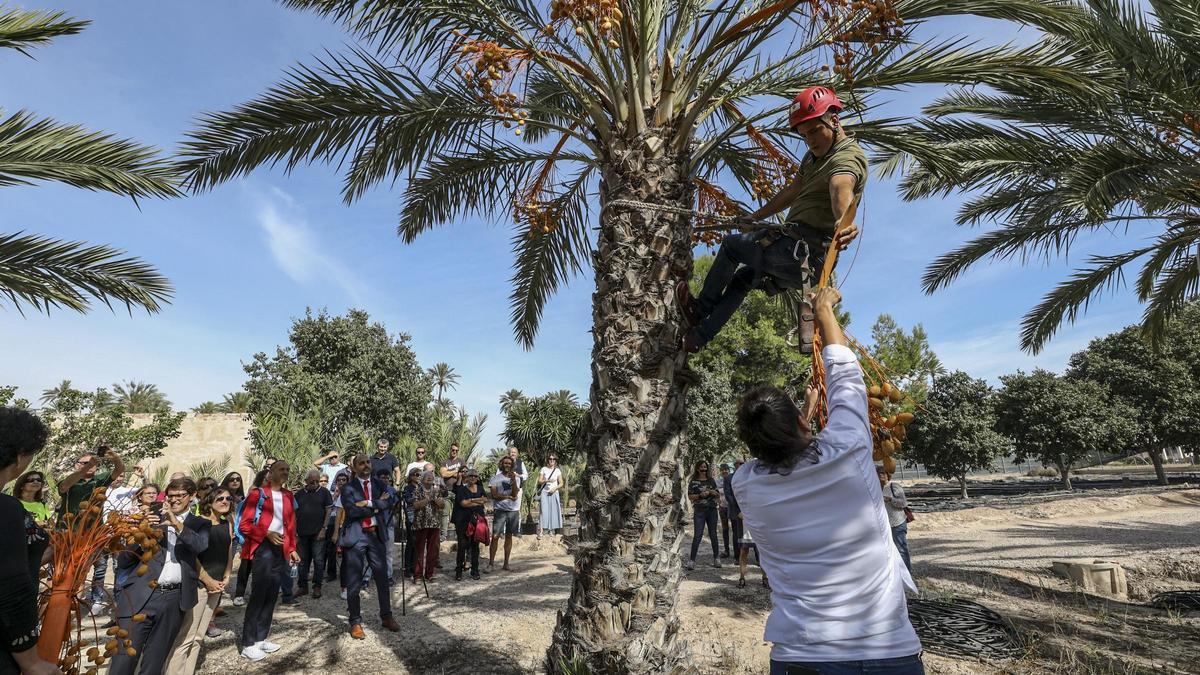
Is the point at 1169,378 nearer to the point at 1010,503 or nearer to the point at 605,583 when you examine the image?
the point at 1010,503

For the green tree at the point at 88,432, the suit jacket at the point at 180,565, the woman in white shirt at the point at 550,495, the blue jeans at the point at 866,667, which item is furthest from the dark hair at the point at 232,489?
the green tree at the point at 88,432

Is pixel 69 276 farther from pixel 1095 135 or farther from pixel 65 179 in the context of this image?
pixel 1095 135

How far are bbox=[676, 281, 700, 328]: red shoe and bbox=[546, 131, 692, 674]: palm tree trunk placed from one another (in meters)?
0.05

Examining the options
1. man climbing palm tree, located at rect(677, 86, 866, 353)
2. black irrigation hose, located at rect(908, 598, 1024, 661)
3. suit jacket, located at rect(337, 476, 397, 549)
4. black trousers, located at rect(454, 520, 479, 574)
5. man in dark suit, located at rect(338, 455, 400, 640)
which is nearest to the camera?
man climbing palm tree, located at rect(677, 86, 866, 353)

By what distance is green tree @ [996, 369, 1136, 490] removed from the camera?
25.7 m

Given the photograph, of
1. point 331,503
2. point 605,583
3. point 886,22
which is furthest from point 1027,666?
point 331,503

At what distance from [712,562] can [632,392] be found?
27.8ft

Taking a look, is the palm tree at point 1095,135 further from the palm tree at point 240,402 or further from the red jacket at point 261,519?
the palm tree at point 240,402

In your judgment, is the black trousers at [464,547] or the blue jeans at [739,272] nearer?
the blue jeans at [739,272]

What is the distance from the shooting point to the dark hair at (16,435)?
2418 mm

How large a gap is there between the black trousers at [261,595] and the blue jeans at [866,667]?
19.1 ft

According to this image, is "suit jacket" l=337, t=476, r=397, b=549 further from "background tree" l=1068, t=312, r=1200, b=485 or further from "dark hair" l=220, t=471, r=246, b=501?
"background tree" l=1068, t=312, r=1200, b=485

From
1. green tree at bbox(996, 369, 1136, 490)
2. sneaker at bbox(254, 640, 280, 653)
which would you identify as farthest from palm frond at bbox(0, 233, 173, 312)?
green tree at bbox(996, 369, 1136, 490)

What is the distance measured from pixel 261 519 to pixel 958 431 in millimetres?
26365
